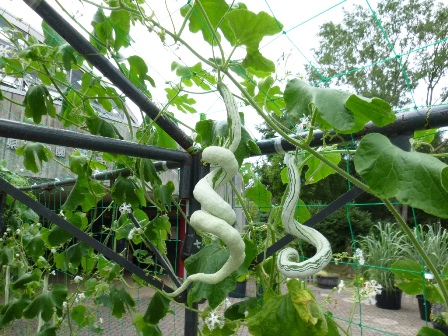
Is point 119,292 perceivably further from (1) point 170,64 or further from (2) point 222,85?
(2) point 222,85

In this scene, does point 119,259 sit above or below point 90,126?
below

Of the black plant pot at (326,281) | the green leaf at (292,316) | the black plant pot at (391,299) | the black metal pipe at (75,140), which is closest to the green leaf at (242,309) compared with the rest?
the green leaf at (292,316)

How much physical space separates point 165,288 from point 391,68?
1256 cm

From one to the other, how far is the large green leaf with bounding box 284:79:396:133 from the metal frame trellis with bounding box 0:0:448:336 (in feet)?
0.23

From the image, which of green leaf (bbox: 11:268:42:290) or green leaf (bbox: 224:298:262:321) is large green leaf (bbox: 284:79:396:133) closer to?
green leaf (bbox: 224:298:262:321)

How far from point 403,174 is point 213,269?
31 centimetres

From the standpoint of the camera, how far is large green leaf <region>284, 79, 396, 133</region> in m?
0.44

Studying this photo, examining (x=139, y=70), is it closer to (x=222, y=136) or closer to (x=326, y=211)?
(x=222, y=136)

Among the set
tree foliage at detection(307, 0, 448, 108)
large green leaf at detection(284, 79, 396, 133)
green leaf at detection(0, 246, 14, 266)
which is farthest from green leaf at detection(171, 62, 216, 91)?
tree foliage at detection(307, 0, 448, 108)

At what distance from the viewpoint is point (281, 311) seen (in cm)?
52

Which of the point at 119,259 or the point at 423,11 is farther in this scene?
the point at 423,11

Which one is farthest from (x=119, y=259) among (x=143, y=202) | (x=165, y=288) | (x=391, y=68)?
(x=391, y=68)

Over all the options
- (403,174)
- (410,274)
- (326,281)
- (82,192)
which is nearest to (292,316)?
(403,174)

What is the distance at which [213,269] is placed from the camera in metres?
0.60
